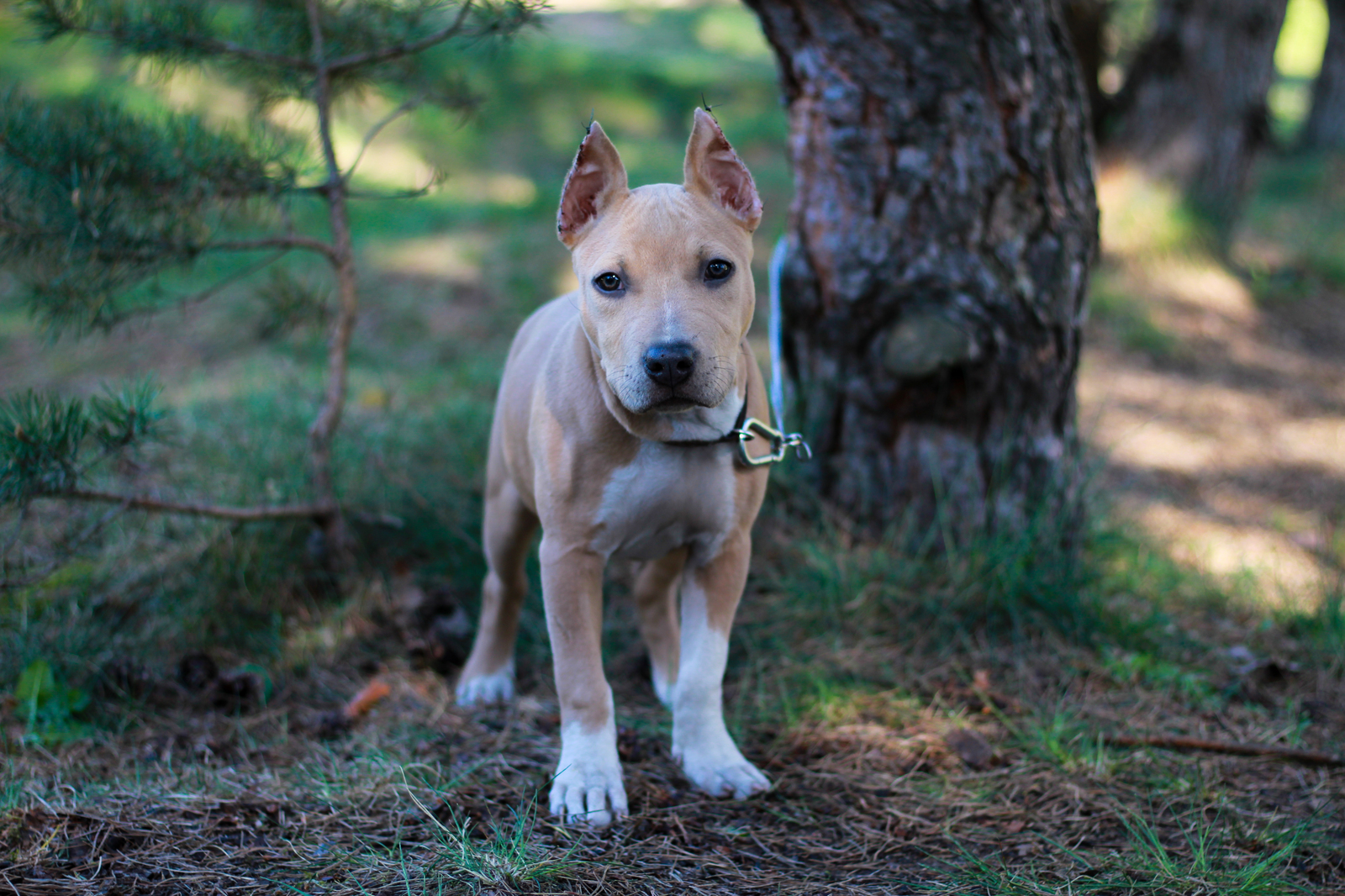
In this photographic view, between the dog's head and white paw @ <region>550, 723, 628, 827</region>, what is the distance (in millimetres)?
947

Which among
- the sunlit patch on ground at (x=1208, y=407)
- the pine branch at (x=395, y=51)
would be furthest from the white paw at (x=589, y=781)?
the sunlit patch on ground at (x=1208, y=407)

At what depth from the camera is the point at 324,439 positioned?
3.80 meters

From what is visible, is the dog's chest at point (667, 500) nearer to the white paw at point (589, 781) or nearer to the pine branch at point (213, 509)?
the white paw at point (589, 781)

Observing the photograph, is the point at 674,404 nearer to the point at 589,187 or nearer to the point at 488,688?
the point at 589,187

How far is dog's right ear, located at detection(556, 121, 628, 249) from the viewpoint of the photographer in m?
2.68

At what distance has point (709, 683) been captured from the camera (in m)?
2.86

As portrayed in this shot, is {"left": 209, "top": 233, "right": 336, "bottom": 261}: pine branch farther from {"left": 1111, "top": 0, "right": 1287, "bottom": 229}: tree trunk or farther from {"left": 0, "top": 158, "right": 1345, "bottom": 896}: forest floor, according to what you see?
{"left": 1111, "top": 0, "right": 1287, "bottom": 229}: tree trunk

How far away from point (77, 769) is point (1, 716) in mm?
518

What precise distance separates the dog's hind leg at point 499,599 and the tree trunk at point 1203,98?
6649mm

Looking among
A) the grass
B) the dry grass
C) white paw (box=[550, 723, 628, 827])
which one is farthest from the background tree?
white paw (box=[550, 723, 628, 827])

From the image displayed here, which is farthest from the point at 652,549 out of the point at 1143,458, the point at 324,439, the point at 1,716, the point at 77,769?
the point at 1143,458

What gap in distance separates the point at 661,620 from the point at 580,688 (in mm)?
798

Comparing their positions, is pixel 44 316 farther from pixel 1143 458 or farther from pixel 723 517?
pixel 1143 458

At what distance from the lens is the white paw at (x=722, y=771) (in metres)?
2.80
